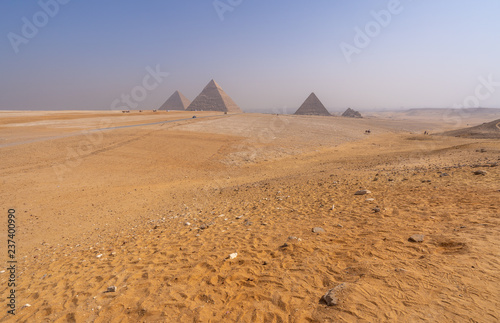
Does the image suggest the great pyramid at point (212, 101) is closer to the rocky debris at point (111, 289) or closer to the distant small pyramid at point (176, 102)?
the distant small pyramid at point (176, 102)

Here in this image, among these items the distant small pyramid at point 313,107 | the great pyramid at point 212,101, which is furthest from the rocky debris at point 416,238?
the great pyramid at point 212,101

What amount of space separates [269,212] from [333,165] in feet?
30.3

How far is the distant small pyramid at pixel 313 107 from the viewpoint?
311 ft

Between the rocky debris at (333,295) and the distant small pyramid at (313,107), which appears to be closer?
the rocky debris at (333,295)

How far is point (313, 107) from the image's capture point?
317 ft

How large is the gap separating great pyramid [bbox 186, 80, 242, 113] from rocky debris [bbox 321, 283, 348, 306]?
341ft

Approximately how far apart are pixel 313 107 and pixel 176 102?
69540 millimetres

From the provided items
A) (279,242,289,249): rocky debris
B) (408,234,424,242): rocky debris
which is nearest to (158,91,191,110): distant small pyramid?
(279,242,289,249): rocky debris

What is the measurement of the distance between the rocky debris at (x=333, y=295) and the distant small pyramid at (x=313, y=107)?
316ft

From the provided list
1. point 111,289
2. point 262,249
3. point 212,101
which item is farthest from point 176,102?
point 111,289

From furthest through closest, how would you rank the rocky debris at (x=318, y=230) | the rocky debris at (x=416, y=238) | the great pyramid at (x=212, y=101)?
the great pyramid at (x=212, y=101)
the rocky debris at (x=318, y=230)
the rocky debris at (x=416, y=238)

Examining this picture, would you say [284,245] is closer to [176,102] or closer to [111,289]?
[111,289]

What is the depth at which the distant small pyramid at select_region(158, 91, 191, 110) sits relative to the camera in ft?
404

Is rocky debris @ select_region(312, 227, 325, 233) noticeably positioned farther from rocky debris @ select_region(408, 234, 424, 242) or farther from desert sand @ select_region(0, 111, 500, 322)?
rocky debris @ select_region(408, 234, 424, 242)
